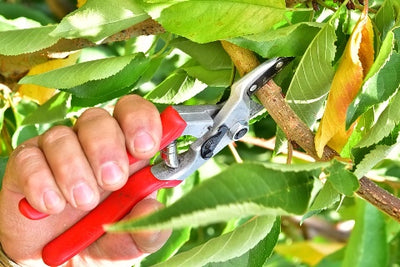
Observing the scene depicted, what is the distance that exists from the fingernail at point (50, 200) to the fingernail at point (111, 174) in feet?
0.14

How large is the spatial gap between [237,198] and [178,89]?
1.00 ft

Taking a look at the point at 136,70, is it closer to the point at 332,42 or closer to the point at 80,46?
the point at 80,46

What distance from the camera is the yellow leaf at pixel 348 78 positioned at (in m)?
0.55

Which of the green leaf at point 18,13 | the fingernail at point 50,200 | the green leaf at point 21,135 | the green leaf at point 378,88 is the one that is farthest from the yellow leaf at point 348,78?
the green leaf at point 18,13

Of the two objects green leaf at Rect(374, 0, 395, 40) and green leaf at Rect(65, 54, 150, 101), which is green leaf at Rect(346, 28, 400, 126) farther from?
green leaf at Rect(65, 54, 150, 101)

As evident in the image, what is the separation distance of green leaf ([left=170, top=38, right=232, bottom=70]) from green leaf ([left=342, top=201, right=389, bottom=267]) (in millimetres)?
218

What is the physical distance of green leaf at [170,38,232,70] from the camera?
2.17 feet

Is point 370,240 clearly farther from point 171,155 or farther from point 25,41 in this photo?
point 25,41

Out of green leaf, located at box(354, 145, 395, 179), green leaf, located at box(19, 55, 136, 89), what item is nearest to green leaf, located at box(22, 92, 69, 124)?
green leaf, located at box(19, 55, 136, 89)

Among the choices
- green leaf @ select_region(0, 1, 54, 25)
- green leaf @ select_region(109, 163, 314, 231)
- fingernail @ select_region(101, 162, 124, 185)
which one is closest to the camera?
green leaf @ select_region(109, 163, 314, 231)

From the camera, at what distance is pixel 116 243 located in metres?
0.78

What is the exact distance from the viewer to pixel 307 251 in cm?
119

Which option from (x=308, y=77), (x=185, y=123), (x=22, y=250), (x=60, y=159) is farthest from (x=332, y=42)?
(x=22, y=250)

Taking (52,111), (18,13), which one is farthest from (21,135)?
(18,13)
